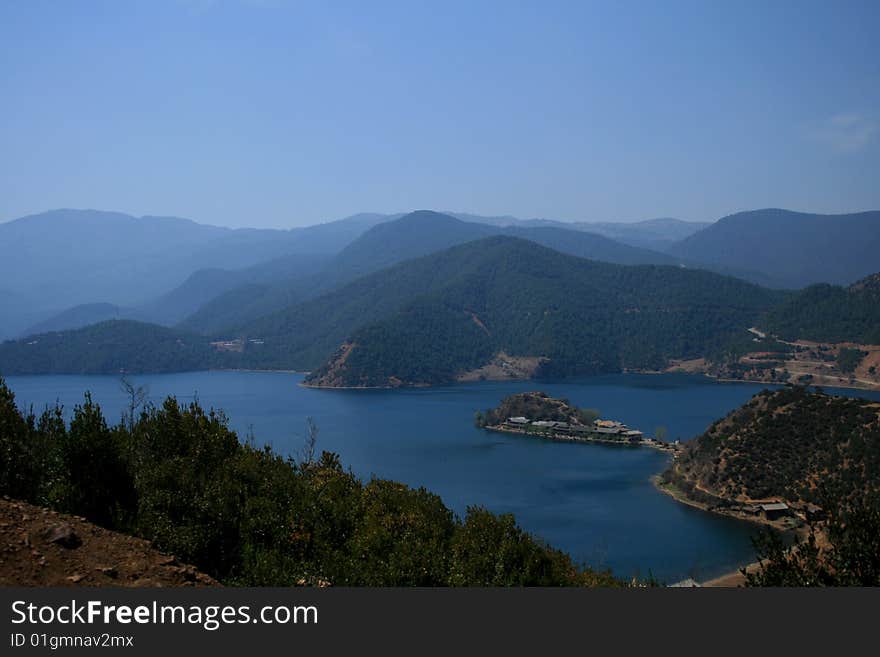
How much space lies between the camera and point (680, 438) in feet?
193

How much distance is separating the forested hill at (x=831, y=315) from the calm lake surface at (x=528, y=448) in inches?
648

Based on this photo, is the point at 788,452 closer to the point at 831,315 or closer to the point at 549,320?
the point at 831,315

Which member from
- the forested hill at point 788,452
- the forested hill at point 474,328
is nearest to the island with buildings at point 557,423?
the forested hill at point 788,452

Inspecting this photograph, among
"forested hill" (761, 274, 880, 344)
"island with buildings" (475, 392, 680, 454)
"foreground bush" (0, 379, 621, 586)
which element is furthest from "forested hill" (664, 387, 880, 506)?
"forested hill" (761, 274, 880, 344)

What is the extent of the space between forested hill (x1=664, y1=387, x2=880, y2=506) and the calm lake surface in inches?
104

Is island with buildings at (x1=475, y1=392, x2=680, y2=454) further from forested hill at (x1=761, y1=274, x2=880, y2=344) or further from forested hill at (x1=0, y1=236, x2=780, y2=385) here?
forested hill at (x1=761, y1=274, x2=880, y2=344)

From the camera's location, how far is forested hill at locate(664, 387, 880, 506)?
114 ft

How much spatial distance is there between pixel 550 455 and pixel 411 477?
42.7 ft

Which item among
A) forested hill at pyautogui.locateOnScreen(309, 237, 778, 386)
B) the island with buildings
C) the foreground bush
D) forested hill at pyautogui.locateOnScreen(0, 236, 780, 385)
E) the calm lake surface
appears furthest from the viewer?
forested hill at pyautogui.locateOnScreen(0, 236, 780, 385)

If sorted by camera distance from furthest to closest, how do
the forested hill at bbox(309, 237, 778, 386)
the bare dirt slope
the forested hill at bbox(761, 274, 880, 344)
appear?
the forested hill at bbox(309, 237, 778, 386), the forested hill at bbox(761, 274, 880, 344), the bare dirt slope

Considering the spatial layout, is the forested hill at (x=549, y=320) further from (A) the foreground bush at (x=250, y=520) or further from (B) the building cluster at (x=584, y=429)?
(A) the foreground bush at (x=250, y=520)

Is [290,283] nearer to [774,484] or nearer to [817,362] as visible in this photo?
[817,362]

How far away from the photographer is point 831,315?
104062 millimetres

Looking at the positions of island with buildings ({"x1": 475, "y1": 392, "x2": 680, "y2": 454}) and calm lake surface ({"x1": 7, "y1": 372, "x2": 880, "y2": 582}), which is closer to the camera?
calm lake surface ({"x1": 7, "y1": 372, "x2": 880, "y2": 582})
